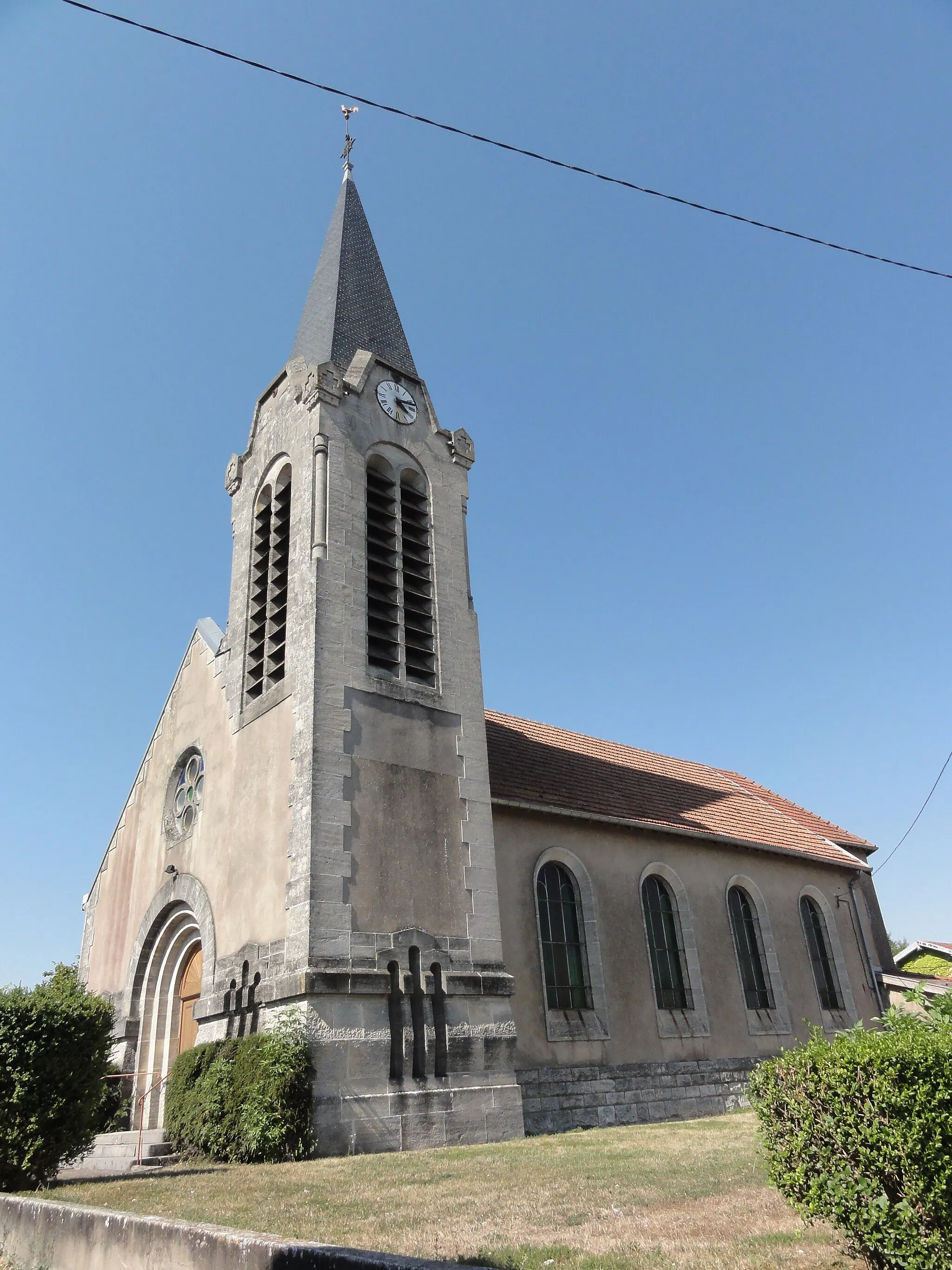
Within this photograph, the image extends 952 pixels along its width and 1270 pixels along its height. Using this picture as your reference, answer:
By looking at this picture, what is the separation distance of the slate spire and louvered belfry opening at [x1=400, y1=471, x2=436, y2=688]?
9.45ft

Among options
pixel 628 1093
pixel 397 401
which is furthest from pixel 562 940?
pixel 397 401

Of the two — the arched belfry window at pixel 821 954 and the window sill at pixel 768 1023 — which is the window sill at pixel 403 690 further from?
the arched belfry window at pixel 821 954

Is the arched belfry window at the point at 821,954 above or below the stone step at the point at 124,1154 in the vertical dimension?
above

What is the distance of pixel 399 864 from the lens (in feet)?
46.3

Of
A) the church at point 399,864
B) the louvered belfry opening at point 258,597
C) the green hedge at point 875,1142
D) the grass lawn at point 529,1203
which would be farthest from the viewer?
the louvered belfry opening at point 258,597

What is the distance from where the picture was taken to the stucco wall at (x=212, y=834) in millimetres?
14367

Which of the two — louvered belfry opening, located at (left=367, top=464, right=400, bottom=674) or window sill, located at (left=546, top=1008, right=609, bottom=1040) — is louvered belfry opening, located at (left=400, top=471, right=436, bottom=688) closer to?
louvered belfry opening, located at (left=367, top=464, right=400, bottom=674)

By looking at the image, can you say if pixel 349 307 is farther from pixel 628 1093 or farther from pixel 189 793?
pixel 628 1093

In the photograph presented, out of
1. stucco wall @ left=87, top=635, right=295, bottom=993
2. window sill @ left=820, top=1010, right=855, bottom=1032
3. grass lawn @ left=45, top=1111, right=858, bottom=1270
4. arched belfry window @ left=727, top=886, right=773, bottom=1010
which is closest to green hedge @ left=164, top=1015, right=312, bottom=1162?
grass lawn @ left=45, top=1111, right=858, bottom=1270

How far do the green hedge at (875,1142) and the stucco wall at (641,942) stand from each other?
10.6m

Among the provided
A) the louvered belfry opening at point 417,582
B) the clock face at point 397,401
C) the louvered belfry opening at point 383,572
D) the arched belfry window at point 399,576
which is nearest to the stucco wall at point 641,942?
the louvered belfry opening at point 417,582

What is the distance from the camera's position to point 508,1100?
44.5 feet

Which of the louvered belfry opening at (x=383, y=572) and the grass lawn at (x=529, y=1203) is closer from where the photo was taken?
the grass lawn at (x=529, y=1203)

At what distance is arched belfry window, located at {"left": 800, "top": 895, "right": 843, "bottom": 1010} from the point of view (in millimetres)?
20891
